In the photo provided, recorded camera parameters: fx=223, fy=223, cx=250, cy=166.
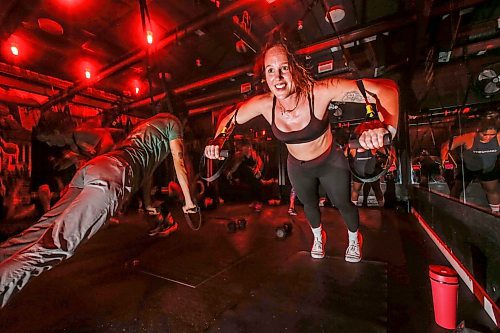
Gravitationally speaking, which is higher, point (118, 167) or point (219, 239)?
point (118, 167)

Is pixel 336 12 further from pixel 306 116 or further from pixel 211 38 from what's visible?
pixel 211 38

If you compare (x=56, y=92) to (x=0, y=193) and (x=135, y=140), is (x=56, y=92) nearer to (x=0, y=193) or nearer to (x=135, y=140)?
(x=0, y=193)

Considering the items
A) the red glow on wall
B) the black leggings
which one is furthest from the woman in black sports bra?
the red glow on wall

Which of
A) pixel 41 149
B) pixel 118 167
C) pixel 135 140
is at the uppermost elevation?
pixel 41 149

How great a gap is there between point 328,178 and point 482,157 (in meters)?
4.06

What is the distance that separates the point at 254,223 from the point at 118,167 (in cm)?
342

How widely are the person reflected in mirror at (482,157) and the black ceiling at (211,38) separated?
51.4 inches

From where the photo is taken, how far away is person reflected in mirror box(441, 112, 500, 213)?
408cm

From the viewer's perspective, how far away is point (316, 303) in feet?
5.48

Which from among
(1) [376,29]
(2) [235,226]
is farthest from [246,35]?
(2) [235,226]

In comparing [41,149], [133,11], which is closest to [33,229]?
[133,11]

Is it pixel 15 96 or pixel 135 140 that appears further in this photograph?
pixel 15 96

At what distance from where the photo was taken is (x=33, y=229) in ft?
5.63

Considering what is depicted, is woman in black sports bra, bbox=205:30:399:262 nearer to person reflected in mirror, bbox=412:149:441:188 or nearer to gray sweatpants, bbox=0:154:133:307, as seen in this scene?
gray sweatpants, bbox=0:154:133:307
